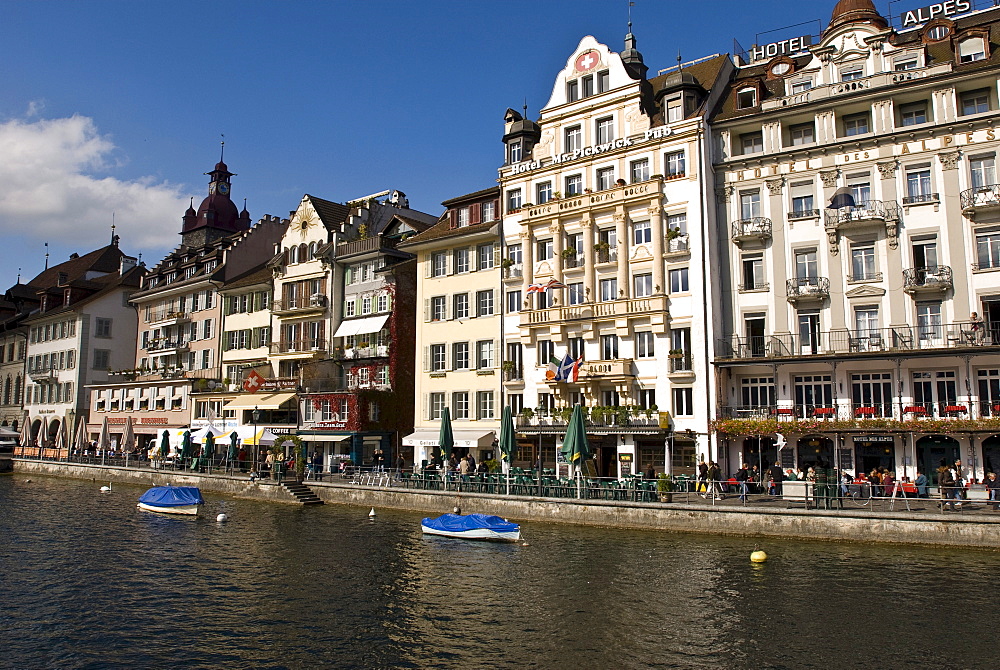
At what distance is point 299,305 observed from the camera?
220 ft

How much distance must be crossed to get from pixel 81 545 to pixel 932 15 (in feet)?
178

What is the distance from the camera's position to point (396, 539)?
115 ft

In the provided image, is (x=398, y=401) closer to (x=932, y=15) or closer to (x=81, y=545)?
(x=81, y=545)

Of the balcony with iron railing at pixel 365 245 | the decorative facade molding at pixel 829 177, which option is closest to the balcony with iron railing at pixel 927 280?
the decorative facade molding at pixel 829 177

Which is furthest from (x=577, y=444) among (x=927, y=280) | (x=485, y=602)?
(x=927, y=280)

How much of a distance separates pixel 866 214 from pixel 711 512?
63.9 feet

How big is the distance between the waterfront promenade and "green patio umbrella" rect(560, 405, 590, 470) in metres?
1.93

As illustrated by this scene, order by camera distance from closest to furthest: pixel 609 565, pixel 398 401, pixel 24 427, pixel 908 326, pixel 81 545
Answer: pixel 609 565
pixel 81 545
pixel 908 326
pixel 398 401
pixel 24 427

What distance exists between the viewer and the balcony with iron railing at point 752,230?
150 feet

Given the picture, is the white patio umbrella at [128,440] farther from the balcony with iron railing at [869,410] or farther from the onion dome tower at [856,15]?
the onion dome tower at [856,15]

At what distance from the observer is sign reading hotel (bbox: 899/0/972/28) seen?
156 ft

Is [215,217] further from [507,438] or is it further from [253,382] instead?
[507,438]

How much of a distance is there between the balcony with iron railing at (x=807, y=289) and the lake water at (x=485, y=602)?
1638 cm

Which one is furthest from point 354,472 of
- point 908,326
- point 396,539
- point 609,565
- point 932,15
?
point 932,15
